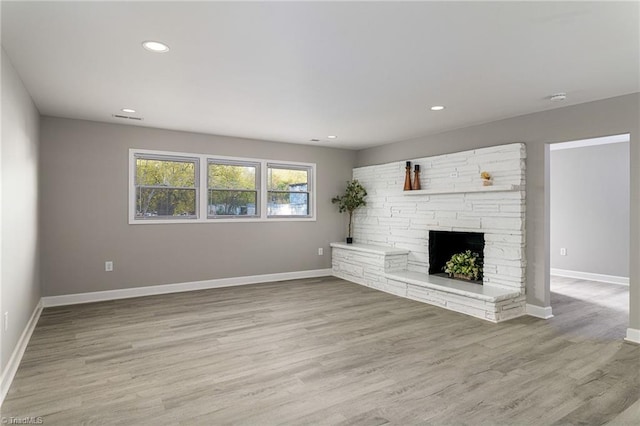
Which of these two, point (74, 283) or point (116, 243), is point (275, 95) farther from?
point (74, 283)

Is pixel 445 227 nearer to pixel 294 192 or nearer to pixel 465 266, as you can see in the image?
pixel 465 266

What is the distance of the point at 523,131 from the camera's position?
14.6ft

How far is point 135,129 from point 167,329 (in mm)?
2891

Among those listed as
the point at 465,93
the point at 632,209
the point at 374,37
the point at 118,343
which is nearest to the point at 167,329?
the point at 118,343

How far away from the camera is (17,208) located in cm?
302

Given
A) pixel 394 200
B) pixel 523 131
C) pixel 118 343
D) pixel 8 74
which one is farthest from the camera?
pixel 394 200

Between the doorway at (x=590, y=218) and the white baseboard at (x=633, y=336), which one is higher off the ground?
the doorway at (x=590, y=218)

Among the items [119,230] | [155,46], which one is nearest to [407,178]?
[155,46]

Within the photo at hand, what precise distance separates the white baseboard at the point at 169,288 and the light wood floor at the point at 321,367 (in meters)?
0.24

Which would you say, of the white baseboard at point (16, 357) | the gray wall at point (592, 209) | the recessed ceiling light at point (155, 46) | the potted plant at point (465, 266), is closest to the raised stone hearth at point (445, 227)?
the potted plant at point (465, 266)

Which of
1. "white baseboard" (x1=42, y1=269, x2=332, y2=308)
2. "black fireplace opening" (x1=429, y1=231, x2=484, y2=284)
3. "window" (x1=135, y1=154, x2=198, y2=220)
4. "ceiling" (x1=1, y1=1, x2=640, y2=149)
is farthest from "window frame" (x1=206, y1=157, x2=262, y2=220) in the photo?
"black fireplace opening" (x1=429, y1=231, x2=484, y2=284)

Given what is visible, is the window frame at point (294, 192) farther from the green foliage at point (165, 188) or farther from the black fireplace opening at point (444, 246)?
the black fireplace opening at point (444, 246)

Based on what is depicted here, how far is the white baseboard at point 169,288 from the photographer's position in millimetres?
4707

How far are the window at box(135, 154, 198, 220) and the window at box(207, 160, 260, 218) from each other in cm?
27
